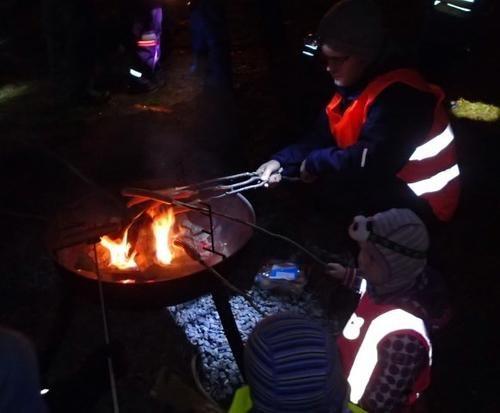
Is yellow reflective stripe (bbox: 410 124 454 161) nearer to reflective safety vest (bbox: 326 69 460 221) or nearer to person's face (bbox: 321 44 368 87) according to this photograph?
reflective safety vest (bbox: 326 69 460 221)

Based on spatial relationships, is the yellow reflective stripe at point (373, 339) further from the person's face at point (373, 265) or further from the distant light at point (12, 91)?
the distant light at point (12, 91)

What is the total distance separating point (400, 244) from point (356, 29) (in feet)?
4.52

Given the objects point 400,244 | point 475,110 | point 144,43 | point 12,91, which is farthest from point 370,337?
point 12,91

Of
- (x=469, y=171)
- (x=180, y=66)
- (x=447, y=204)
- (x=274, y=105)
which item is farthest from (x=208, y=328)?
(x=180, y=66)

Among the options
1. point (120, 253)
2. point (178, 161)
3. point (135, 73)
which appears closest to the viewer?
point (120, 253)

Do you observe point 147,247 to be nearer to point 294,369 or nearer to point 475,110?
point 294,369

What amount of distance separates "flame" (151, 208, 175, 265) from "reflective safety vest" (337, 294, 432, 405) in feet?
4.19

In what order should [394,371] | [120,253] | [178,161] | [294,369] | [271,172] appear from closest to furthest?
[294,369]
[394,371]
[120,253]
[271,172]
[178,161]

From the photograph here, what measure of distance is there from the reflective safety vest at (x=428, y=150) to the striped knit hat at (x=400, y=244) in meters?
0.88

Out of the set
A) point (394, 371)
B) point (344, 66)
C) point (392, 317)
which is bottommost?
point (394, 371)

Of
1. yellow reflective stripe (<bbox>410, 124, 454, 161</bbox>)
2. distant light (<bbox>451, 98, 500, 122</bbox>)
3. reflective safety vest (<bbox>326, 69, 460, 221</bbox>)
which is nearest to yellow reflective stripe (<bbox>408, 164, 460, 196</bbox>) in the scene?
reflective safety vest (<bbox>326, 69, 460, 221</bbox>)

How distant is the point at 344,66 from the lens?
3.14 m

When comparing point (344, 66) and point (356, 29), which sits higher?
point (356, 29)

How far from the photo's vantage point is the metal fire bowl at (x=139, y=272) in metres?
2.88
